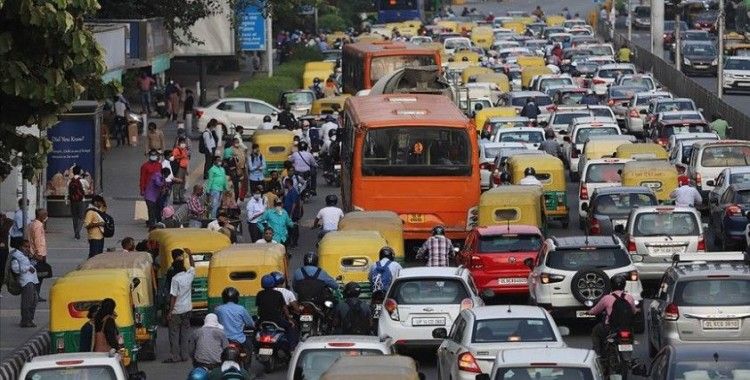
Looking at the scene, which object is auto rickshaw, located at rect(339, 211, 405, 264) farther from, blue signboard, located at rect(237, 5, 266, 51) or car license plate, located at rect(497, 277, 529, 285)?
blue signboard, located at rect(237, 5, 266, 51)

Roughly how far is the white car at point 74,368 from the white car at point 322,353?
65.8 inches

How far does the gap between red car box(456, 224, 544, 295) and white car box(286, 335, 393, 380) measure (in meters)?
9.66

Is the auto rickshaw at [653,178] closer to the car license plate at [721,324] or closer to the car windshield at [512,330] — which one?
the car license plate at [721,324]

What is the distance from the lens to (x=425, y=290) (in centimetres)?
2584

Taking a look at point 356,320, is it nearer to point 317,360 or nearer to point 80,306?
point 80,306

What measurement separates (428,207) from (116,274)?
10836 mm

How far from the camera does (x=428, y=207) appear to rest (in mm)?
36156

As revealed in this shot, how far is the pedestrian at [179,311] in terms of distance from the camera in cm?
2698

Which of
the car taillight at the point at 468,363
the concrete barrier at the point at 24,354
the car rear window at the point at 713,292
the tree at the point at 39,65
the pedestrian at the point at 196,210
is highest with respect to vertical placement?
the tree at the point at 39,65

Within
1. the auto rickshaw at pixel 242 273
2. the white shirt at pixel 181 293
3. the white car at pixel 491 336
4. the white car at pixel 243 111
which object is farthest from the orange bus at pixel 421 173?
the white car at pixel 243 111

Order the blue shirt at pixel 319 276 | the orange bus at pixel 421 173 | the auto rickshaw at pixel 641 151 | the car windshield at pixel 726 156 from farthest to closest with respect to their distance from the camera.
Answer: the auto rickshaw at pixel 641 151, the car windshield at pixel 726 156, the orange bus at pixel 421 173, the blue shirt at pixel 319 276

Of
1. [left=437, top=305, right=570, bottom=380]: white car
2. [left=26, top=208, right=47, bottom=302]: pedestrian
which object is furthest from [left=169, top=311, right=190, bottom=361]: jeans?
[left=437, top=305, right=570, bottom=380]: white car

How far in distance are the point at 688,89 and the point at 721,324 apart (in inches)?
1828

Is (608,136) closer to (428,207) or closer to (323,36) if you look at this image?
(428,207)
